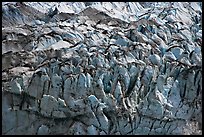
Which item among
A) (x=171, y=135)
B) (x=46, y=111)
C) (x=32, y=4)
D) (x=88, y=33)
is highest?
(x=32, y=4)

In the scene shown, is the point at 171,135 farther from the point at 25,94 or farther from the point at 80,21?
the point at 80,21

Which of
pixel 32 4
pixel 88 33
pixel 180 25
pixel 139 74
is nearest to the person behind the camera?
pixel 139 74

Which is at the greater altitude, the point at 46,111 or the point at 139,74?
the point at 139,74

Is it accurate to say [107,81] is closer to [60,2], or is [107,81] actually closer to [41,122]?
[41,122]

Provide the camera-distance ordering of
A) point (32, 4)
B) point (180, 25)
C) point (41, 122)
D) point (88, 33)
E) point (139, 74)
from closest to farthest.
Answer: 1. point (41, 122)
2. point (139, 74)
3. point (88, 33)
4. point (180, 25)
5. point (32, 4)

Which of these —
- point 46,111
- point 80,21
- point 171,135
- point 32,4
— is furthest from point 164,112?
point 32,4

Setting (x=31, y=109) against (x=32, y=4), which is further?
(x=32, y=4)
